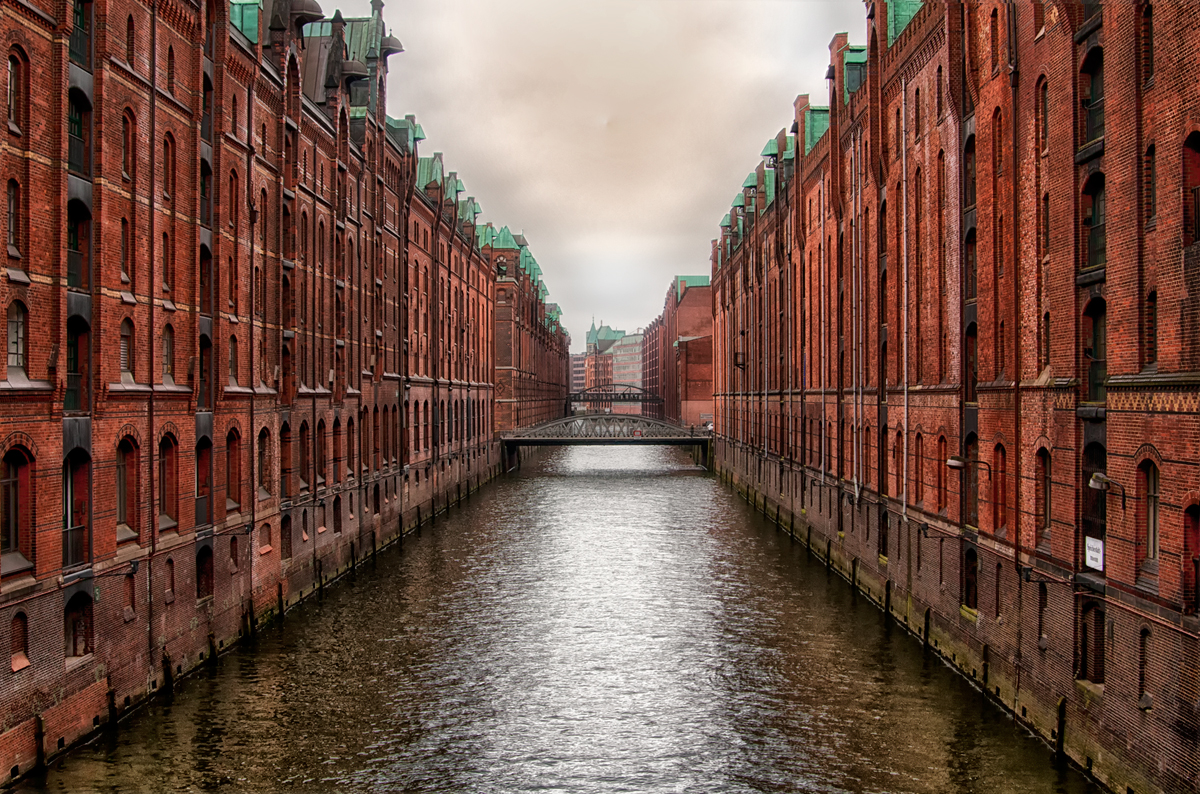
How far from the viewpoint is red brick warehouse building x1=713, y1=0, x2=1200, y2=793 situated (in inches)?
541

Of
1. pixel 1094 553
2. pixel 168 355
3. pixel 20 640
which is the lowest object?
pixel 20 640

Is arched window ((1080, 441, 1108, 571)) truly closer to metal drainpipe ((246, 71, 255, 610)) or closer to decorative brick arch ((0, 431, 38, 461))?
decorative brick arch ((0, 431, 38, 461))

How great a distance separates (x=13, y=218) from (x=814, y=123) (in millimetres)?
35989

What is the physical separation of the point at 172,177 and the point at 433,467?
32.7 metres

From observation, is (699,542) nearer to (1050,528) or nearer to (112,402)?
(1050,528)

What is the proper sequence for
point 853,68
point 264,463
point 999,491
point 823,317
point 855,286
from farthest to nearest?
point 823,317 → point 853,68 → point 855,286 → point 264,463 → point 999,491

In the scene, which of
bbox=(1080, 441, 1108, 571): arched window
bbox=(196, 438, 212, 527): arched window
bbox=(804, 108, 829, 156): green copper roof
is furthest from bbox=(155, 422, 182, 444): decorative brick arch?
bbox=(804, 108, 829, 156): green copper roof

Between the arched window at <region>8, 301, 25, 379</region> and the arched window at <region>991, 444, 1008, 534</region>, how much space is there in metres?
18.2

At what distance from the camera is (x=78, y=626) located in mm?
17609

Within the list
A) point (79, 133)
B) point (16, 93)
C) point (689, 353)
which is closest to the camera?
point (16, 93)

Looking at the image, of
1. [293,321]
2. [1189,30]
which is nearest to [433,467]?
[293,321]

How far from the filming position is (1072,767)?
1609cm

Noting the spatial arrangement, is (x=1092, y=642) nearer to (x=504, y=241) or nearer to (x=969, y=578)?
(x=969, y=578)

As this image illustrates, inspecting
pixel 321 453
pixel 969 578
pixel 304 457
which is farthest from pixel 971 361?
pixel 321 453
